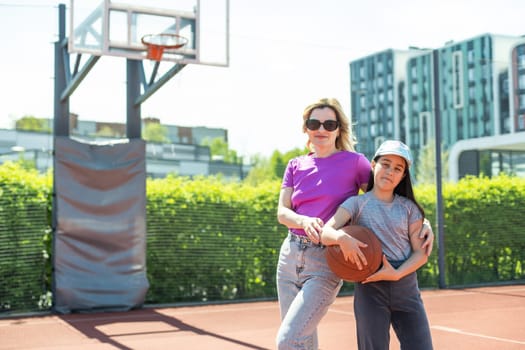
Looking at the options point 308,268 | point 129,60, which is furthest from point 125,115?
point 308,268

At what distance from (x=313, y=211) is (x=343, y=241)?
360mm

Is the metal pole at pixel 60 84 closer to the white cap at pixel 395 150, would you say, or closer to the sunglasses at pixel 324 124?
the sunglasses at pixel 324 124

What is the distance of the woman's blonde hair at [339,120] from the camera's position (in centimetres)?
388

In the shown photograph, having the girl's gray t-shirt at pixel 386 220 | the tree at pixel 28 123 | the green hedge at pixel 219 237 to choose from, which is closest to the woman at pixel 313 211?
the girl's gray t-shirt at pixel 386 220

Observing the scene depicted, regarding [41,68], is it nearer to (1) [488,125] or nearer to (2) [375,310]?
(2) [375,310]

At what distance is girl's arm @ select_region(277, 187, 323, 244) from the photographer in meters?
3.55

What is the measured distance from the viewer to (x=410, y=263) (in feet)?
11.7

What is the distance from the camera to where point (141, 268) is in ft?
31.7

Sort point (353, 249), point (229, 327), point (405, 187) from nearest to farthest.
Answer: point (353, 249) < point (405, 187) < point (229, 327)

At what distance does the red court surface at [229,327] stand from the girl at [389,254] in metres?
2.92

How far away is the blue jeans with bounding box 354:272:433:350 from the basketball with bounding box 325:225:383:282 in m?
0.14

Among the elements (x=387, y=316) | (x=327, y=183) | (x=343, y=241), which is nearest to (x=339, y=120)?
(x=327, y=183)

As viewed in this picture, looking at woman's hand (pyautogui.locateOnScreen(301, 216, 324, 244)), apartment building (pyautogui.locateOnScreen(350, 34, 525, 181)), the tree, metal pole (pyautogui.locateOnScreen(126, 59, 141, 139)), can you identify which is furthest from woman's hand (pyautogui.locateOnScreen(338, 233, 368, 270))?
apartment building (pyautogui.locateOnScreen(350, 34, 525, 181))

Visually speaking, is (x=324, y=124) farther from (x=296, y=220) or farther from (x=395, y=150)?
(x=296, y=220)
